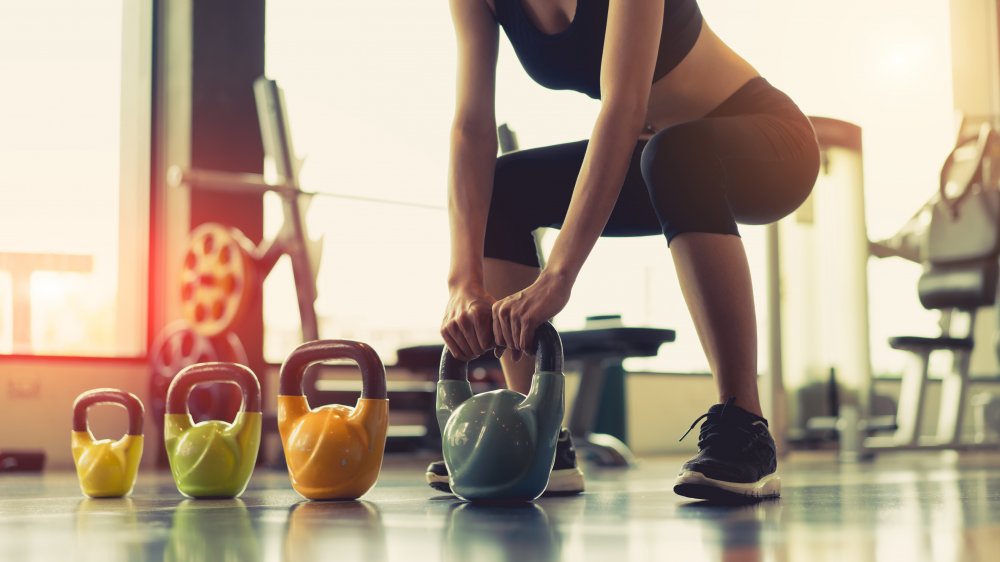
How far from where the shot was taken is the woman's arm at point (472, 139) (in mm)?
1364

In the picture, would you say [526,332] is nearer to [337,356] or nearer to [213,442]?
[337,356]

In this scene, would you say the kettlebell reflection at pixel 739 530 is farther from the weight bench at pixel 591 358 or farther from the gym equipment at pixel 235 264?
the gym equipment at pixel 235 264

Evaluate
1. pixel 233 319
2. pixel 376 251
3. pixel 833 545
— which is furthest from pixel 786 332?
pixel 833 545

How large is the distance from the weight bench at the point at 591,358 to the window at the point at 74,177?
1319mm

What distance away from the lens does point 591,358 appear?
329cm

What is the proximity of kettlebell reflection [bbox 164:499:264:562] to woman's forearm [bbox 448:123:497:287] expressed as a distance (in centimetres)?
42

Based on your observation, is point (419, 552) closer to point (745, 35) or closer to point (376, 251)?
point (376, 251)

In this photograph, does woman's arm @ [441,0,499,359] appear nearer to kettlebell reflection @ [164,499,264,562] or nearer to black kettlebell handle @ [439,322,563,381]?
black kettlebell handle @ [439,322,563,381]

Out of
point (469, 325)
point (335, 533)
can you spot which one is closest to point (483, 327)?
point (469, 325)

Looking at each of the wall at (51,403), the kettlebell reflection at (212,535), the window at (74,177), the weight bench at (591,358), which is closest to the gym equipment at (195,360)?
the wall at (51,403)

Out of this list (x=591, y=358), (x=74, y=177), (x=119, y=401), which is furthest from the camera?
(x=74, y=177)

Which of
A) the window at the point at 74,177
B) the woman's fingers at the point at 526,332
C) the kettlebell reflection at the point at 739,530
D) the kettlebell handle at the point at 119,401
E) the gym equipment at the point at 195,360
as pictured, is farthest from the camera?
the window at the point at 74,177

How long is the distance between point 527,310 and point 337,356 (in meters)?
0.33

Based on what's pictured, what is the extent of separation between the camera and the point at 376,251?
4355 millimetres
